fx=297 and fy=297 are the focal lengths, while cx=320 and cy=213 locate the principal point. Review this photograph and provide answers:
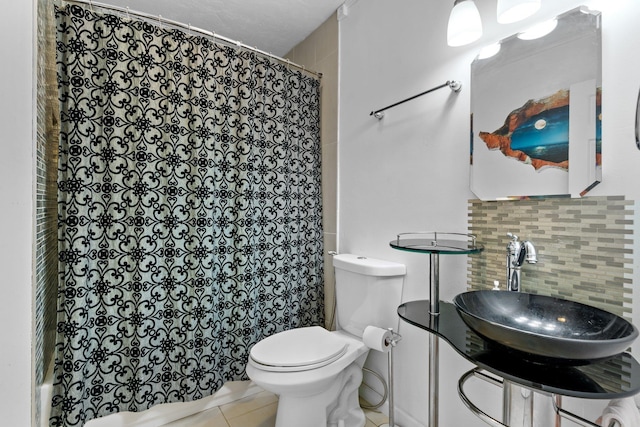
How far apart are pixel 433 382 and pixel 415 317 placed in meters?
0.29

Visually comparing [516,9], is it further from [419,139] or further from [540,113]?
[419,139]

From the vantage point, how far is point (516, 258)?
3.39 feet

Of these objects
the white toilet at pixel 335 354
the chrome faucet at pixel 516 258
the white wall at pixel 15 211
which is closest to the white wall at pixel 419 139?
the white toilet at pixel 335 354

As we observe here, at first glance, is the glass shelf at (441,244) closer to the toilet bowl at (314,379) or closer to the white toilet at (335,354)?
the white toilet at (335,354)

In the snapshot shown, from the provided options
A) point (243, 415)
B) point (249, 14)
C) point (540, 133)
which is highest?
point (249, 14)

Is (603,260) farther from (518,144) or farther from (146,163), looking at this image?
(146,163)

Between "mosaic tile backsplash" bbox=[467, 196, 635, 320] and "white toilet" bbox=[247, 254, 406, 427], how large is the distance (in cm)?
49

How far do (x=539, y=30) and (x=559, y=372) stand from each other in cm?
110

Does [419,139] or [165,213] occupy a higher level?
[419,139]

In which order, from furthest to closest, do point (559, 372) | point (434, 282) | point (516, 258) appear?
point (434, 282), point (516, 258), point (559, 372)

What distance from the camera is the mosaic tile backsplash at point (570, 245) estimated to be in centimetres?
89

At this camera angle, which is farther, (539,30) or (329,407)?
(329,407)

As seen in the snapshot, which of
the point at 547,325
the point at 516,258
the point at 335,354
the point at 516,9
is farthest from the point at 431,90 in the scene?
the point at 335,354

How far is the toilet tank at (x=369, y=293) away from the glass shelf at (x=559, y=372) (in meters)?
0.56
